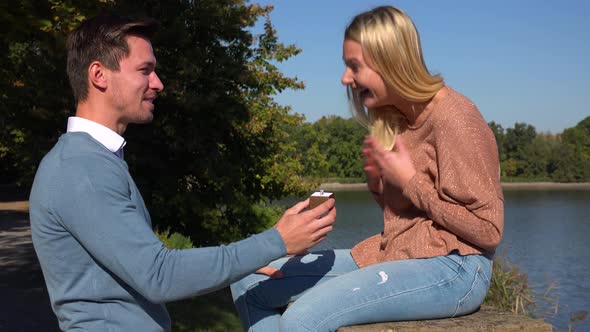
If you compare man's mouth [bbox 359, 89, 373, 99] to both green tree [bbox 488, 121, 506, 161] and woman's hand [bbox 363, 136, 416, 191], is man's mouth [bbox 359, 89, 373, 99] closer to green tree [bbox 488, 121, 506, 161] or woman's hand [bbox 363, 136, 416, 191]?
woman's hand [bbox 363, 136, 416, 191]

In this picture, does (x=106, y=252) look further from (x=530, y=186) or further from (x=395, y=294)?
(x=530, y=186)

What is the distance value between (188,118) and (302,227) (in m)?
9.51

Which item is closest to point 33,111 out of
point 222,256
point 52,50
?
point 52,50

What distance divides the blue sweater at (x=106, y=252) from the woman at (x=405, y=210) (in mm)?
510

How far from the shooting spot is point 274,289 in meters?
2.79

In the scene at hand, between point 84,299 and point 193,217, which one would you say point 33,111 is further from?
point 84,299

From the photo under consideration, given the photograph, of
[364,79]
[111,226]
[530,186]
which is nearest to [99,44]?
[111,226]

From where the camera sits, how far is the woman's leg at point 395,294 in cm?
244

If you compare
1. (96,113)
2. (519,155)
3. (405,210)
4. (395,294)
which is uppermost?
(96,113)

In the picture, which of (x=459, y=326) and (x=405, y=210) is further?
(x=405, y=210)

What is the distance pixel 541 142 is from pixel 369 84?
80611mm

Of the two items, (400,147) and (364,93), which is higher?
(364,93)

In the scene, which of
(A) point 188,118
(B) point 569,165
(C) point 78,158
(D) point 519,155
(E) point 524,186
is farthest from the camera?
(D) point 519,155

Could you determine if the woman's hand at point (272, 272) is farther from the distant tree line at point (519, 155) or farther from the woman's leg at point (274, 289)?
the distant tree line at point (519, 155)
